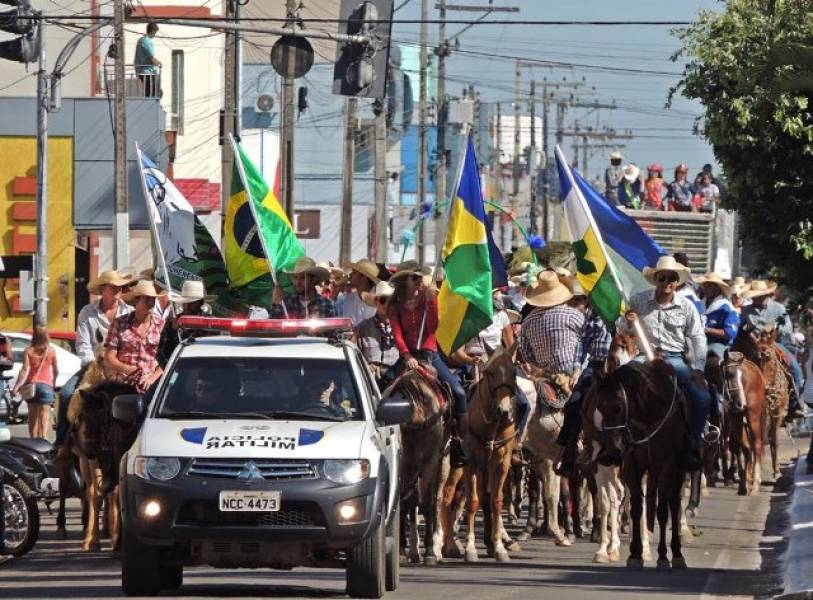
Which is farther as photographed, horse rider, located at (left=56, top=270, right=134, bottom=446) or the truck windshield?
→ horse rider, located at (left=56, top=270, right=134, bottom=446)

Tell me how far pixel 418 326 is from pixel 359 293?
4.39 m

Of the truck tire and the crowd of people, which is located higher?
the crowd of people

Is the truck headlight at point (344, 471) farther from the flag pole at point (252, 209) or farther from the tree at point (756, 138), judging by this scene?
the tree at point (756, 138)

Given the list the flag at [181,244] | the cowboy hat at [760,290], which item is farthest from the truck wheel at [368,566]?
the cowboy hat at [760,290]

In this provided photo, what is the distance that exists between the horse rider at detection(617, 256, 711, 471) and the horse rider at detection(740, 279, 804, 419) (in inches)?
361

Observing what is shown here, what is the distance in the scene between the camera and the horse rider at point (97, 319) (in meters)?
18.8

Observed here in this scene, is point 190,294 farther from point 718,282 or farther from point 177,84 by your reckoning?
point 177,84

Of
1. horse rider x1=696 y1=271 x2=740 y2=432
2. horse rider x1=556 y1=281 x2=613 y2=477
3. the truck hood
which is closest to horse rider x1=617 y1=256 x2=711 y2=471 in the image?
horse rider x1=556 y1=281 x2=613 y2=477

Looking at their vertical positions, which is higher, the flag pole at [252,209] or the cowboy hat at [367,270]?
the flag pole at [252,209]

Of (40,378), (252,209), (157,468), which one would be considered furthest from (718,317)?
(157,468)

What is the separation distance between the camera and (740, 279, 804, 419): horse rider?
27891mm

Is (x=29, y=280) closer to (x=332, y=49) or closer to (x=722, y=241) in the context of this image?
(x=722, y=241)

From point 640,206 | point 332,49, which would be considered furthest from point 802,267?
point 332,49

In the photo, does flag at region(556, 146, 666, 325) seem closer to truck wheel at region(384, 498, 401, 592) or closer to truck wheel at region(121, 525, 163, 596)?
truck wheel at region(384, 498, 401, 592)
